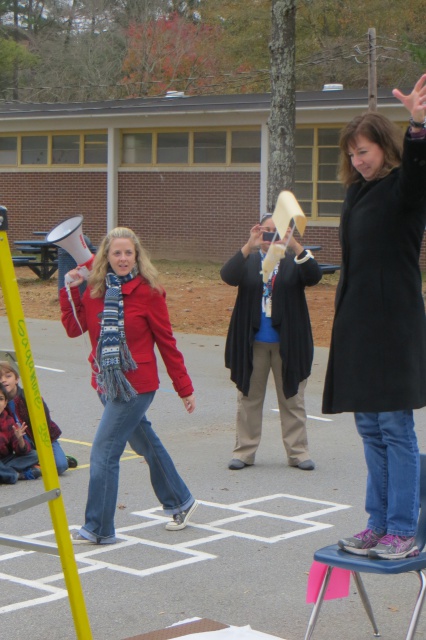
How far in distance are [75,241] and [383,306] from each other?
272 cm

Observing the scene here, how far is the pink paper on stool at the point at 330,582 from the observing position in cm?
433

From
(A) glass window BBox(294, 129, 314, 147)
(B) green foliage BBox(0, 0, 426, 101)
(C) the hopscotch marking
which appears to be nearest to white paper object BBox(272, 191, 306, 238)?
(C) the hopscotch marking

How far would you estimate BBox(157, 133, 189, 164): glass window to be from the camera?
29.4 meters

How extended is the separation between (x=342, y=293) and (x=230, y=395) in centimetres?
747

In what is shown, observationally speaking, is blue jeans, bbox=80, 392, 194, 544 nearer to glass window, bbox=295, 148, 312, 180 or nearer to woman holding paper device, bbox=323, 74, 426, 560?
woman holding paper device, bbox=323, 74, 426, 560

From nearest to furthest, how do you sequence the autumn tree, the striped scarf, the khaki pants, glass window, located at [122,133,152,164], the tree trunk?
the striped scarf
the khaki pants
the tree trunk
glass window, located at [122,133,152,164]
the autumn tree

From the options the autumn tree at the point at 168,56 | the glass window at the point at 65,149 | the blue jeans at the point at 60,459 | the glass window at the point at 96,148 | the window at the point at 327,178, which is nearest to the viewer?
the blue jeans at the point at 60,459

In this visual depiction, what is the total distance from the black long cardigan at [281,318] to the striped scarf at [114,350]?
6.32ft

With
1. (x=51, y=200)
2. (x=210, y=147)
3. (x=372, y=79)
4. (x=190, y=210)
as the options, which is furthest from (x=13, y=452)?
(x=51, y=200)

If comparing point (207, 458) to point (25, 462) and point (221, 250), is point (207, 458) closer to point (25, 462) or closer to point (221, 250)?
point (25, 462)

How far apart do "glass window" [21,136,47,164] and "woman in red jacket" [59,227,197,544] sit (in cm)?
2644

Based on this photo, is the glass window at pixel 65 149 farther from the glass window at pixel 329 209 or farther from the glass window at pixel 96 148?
the glass window at pixel 329 209

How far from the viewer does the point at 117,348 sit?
20.1 feet

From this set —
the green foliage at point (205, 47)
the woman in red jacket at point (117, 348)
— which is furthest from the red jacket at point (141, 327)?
the green foliage at point (205, 47)
